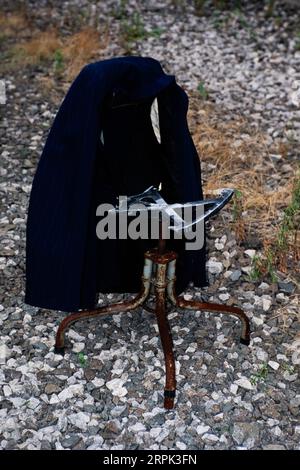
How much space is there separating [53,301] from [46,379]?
0.38 m

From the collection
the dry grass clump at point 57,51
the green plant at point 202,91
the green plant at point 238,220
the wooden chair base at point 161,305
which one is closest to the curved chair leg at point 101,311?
the wooden chair base at point 161,305

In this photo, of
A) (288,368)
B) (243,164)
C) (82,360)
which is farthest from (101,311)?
(243,164)

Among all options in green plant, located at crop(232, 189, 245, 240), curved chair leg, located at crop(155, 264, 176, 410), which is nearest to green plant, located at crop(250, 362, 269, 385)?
curved chair leg, located at crop(155, 264, 176, 410)

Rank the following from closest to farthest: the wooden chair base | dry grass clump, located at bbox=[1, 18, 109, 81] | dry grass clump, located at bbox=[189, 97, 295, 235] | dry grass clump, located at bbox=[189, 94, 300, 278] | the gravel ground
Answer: the gravel ground, the wooden chair base, dry grass clump, located at bbox=[189, 94, 300, 278], dry grass clump, located at bbox=[189, 97, 295, 235], dry grass clump, located at bbox=[1, 18, 109, 81]

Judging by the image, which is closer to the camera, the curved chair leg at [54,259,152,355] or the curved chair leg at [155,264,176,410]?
the curved chair leg at [155,264,176,410]

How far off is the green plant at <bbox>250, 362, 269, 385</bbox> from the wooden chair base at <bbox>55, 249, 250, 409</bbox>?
0.19m

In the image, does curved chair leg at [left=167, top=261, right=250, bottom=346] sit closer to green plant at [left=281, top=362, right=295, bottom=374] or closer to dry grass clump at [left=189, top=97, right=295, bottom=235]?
green plant at [left=281, top=362, right=295, bottom=374]

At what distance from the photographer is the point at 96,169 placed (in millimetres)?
2715

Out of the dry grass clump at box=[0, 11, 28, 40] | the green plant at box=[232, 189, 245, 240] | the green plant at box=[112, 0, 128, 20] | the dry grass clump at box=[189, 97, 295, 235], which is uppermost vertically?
the green plant at box=[112, 0, 128, 20]

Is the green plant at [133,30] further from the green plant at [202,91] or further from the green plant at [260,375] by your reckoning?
the green plant at [260,375]

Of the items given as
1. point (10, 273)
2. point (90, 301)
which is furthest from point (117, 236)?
point (10, 273)

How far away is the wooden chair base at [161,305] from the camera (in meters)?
2.92

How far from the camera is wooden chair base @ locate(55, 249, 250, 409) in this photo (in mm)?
2920
